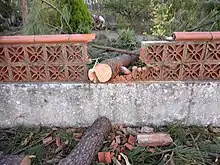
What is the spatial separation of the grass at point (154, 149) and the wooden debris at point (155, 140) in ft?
0.18

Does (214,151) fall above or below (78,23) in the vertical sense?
below

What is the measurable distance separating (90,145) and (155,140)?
2.46 feet

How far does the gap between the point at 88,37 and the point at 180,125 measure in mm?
1573

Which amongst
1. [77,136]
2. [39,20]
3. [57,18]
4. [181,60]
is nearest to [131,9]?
[57,18]

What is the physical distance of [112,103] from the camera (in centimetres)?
306

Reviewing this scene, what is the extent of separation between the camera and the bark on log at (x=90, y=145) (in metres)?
2.38

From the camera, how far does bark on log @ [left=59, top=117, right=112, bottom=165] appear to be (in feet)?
7.82

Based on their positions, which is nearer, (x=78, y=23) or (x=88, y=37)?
(x=88, y=37)

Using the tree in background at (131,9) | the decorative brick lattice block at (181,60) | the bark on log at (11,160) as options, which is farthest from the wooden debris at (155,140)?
the tree in background at (131,9)

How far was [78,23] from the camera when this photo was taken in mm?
4094

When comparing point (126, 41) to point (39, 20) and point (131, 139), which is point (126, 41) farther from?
point (131, 139)

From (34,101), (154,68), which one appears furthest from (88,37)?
(34,101)

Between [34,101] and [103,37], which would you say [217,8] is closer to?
[103,37]

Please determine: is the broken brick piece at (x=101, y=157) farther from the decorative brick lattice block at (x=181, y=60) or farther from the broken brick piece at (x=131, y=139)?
the decorative brick lattice block at (x=181, y=60)
